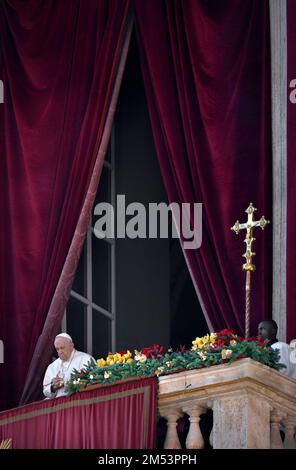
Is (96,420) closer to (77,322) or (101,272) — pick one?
(77,322)

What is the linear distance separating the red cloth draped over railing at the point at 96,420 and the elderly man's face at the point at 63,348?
2.81 feet

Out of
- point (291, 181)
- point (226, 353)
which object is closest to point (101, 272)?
point (291, 181)

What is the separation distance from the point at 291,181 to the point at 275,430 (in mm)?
2653

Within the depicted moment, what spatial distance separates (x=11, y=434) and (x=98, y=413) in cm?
89

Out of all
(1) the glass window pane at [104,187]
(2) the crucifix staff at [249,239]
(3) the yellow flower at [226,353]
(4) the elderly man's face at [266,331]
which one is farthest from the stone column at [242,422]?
(1) the glass window pane at [104,187]

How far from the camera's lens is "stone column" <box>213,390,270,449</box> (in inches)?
430

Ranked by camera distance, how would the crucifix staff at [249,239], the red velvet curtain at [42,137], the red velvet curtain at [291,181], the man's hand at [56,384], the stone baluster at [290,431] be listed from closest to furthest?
the stone baluster at [290,431]
the man's hand at [56,384]
the crucifix staff at [249,239]
the red velvet curtain at [291,181]
the red velvet curtain at [42,137]

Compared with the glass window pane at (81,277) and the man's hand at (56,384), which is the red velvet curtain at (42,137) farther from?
the man's hand at (56,384)

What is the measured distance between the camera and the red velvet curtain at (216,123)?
1312cm

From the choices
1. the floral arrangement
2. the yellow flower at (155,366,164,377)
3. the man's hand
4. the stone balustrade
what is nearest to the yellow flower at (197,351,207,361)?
the floral arrangement

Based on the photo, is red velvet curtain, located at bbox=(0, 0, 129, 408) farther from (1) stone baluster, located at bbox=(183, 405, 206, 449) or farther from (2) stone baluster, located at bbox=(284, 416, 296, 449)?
(2) stone baluster, located at bbox=(284, 416, 296, 449)

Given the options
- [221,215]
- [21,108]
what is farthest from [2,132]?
[221,215]

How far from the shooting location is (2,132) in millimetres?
13969

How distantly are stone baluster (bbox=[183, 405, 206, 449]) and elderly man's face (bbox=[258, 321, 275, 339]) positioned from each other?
1.02 metres
